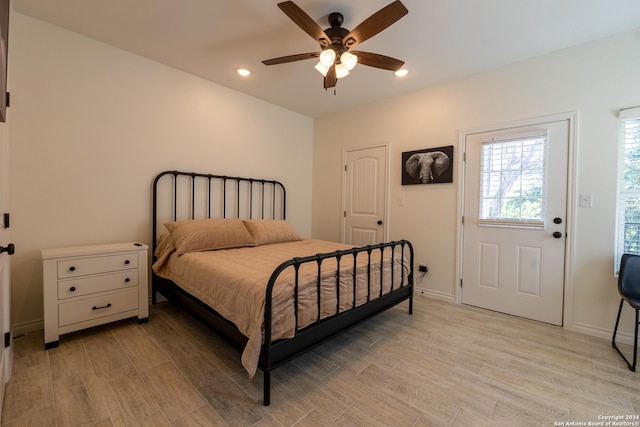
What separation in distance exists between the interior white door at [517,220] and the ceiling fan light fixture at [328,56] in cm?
195

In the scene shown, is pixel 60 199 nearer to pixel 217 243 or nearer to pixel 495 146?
pixel 217 243

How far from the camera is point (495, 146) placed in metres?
2.94

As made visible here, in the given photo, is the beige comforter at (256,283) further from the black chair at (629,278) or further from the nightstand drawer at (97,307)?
the black chair at (629,278)

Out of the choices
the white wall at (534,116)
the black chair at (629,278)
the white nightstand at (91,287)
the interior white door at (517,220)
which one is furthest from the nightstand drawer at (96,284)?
the black chair at (629,278)

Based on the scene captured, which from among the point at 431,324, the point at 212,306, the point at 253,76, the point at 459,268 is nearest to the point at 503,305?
the point at 459,268

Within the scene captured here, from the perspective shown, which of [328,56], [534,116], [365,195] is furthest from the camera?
[365,195]

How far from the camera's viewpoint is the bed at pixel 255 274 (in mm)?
1601

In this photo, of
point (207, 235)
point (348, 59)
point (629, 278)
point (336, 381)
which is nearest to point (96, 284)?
point (207, 235)

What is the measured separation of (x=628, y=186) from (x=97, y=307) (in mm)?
4594

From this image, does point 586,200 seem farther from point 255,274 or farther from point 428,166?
point 255,274

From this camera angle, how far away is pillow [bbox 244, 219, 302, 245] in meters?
3.21

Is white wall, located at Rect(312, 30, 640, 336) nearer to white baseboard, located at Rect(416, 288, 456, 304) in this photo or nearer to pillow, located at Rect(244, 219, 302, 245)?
white baseboard, located at Rect(416, 288, 456, 304)

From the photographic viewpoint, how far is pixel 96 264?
7.41ft

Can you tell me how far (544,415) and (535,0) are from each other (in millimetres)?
2707
